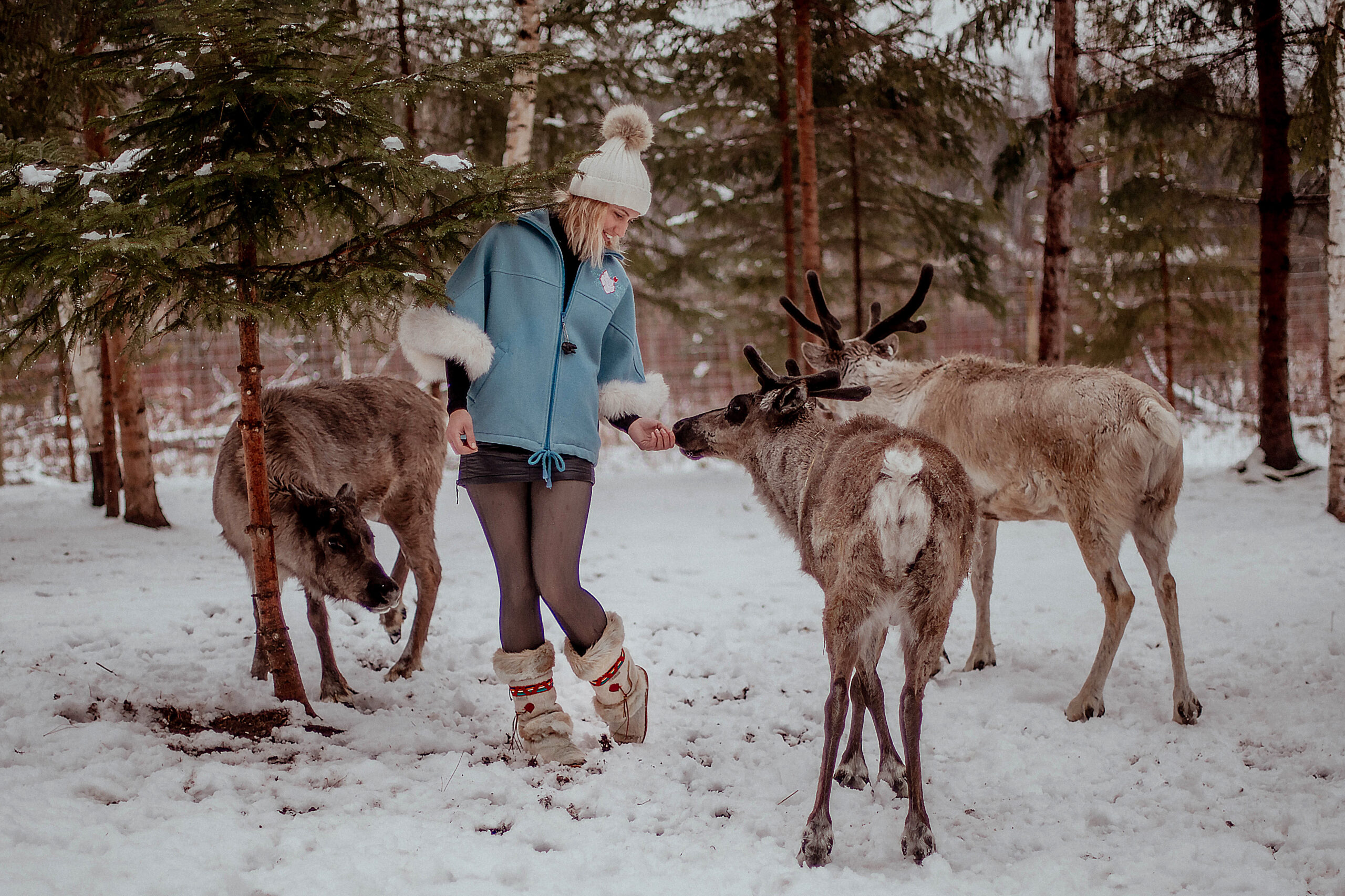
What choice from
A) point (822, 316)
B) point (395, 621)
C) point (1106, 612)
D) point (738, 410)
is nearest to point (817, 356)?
point (822, 316)

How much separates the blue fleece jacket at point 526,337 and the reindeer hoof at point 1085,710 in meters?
2.56

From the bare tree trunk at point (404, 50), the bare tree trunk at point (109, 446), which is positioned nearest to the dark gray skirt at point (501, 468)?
the bare tree trunk at point (404, 50)

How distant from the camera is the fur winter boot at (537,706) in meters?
3.50

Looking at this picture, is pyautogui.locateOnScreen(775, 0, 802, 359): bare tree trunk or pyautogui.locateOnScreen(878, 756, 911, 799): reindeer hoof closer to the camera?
pyautogui.locateOnScreen(878, 756, 911, 799): reindeer hoof

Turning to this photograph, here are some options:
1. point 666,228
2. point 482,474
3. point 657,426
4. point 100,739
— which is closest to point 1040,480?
point 657,426

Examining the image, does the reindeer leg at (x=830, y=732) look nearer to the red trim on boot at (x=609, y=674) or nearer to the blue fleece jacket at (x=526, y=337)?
the red trim on boot at (x=609, y=674)

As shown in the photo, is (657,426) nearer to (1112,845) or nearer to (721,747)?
(721,747)

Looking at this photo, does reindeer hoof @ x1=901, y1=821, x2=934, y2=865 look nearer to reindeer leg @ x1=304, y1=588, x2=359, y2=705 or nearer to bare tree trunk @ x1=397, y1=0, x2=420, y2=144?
reindeer leg @ x1=304, y1=588, x2=359, y2=705

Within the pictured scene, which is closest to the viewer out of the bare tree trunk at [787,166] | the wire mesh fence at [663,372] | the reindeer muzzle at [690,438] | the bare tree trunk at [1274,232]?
the reindeer muzzle at [690,438]

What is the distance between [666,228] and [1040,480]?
7.70 meters

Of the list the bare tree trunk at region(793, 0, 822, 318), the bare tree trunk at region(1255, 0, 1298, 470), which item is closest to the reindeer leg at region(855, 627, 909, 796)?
the bare tree trunk at region(793, 0, 822, 318)

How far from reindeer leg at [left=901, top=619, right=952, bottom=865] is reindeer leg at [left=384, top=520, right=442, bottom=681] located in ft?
8.84

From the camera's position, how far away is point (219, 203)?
3395 millimetres

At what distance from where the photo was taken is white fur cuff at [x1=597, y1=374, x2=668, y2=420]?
377cm
